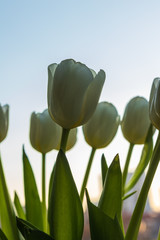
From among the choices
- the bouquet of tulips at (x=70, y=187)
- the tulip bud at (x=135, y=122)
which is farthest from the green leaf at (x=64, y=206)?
the tulip bud at (x=135, y=122)

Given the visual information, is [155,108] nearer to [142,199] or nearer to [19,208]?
[142,199]

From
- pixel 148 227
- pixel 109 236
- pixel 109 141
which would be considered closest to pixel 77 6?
pixel 109 141

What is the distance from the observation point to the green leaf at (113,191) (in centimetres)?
28

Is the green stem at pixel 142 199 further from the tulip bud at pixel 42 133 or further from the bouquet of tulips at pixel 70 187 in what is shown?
the tulip bud at pixel 42 133

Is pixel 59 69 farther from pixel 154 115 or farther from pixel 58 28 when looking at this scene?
pixel 58 28

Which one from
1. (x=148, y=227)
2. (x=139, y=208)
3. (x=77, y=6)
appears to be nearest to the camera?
(x=139, y=208)

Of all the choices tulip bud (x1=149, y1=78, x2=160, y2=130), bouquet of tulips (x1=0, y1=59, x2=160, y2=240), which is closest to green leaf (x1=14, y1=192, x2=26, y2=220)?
bouquet of tulips (x1=0, y1=59, x2=160, y2=240)

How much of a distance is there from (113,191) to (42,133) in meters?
0.09

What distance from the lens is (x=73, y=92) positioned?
0.28 metres

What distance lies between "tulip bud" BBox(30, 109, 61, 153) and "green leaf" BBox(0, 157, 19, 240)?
0.06m

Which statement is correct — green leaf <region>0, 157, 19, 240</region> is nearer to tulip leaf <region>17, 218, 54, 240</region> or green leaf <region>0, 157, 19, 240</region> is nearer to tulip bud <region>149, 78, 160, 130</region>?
tulip leaf <region>17, 218, 54, 240</region>

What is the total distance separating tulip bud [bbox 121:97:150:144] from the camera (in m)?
0.35

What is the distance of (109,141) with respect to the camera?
1.14ft

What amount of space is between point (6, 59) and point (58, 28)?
0.18 m
